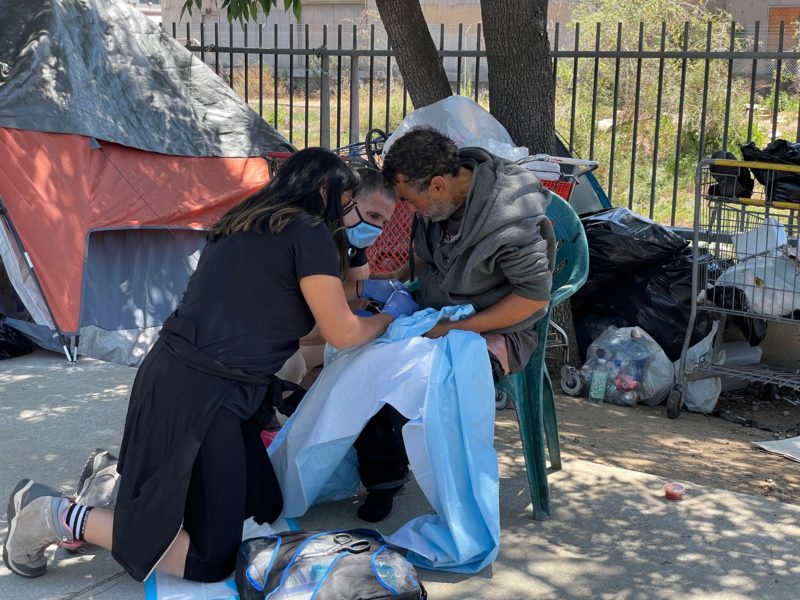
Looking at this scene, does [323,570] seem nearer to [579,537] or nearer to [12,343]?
[579,537]

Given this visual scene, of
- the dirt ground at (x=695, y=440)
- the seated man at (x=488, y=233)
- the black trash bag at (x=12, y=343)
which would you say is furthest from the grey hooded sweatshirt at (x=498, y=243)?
the black trash bag at (x=12, y=343)

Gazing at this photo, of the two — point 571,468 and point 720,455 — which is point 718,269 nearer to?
point 720,455

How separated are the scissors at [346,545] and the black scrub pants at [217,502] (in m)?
0.30

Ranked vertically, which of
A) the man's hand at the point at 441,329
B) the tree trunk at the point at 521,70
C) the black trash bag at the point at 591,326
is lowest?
the black trash bag at the point at 591,326

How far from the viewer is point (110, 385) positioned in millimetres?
4992

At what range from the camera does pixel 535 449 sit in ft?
11.4

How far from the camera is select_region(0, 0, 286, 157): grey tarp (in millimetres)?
5441

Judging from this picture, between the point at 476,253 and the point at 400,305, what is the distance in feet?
1.18

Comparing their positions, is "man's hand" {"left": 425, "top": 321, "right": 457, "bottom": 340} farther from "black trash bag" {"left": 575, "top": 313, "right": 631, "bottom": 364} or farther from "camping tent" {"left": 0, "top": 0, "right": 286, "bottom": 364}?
"camping tent" {"left": 0, "top": 0, "right": 286, "bottom": 364}

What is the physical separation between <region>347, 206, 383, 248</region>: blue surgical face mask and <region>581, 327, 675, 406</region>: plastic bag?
2.43 metres

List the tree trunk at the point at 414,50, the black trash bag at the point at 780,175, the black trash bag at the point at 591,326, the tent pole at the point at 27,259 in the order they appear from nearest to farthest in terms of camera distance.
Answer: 1. the black trash bag at the point at 780,175
2. the tent pole at the point at 27,259
3. the tree trunk at the point at 414,50
4. the black trash bag at the point at 591,326

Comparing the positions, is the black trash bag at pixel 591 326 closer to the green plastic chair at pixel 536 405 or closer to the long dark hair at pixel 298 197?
the green plastic chair at pixel 536 405

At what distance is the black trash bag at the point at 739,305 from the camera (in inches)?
205

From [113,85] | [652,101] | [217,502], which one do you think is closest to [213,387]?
[217,502]
